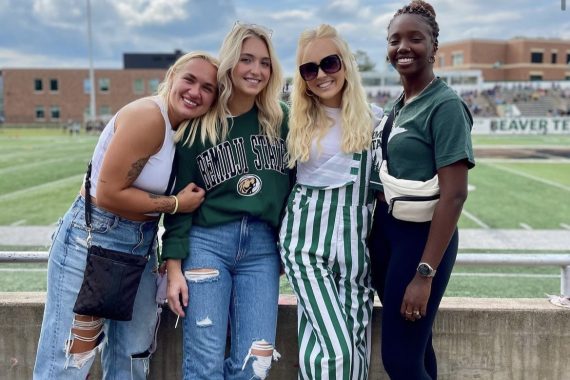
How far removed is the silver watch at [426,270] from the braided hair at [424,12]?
0.95 m

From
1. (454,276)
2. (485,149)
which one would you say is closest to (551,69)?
(485,149)

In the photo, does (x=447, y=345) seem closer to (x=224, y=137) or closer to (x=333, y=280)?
(x=333, y=280)

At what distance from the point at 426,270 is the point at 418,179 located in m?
0.36

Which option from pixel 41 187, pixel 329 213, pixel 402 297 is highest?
pixel 329 213

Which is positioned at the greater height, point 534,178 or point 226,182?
point 226,182

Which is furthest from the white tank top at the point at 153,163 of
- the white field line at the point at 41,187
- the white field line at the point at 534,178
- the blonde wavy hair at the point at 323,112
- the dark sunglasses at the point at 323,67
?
the white field line at the point at 534,178

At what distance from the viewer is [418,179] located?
2.28 metres

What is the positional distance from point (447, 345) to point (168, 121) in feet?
5.90

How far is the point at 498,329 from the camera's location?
2896mm

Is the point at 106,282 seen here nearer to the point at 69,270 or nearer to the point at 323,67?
the point at 69,270

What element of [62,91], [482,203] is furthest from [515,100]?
[62,91]

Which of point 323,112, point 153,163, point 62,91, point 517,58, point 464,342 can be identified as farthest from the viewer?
point 517,58

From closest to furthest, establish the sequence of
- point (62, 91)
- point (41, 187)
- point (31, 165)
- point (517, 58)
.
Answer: point (41, 187) < point (31, 165) < point (62, 91) < point (517, 58)

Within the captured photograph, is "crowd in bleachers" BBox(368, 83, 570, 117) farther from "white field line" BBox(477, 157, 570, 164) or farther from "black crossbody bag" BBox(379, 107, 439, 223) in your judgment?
"black crossbody bag" BBox(379, 107, 439, 223)
